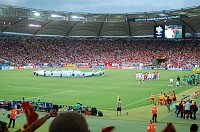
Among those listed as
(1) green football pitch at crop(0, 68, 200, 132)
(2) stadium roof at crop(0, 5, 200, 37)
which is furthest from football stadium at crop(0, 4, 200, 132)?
(1) green football pitch at crop(0, 68, 200, 132)

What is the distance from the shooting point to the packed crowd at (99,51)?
3442 inches

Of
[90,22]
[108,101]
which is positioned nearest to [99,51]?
[90,22]

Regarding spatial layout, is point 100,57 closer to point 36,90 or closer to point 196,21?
point 196,21

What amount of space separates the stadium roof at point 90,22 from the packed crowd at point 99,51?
4870 mm

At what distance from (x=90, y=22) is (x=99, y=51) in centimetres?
1035

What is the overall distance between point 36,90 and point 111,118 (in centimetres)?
1700

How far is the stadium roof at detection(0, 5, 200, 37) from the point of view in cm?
8131

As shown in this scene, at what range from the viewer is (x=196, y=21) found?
82875 mm

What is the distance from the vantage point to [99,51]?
98.5 meters

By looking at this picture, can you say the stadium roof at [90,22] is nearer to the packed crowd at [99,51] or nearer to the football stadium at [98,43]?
the football stadium at [98,43]

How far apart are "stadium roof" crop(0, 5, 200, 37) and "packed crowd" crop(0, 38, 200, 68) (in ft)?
16.0

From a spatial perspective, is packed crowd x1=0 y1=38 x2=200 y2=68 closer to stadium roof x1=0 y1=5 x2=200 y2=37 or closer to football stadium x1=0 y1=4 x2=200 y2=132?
football stadium x1=0 y1=4 x2=200 y2=132

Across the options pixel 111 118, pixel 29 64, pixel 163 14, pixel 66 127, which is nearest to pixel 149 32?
pixel 163 14

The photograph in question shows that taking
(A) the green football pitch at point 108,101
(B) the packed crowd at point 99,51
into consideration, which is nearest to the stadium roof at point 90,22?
(B) the packed crowd at point 99,51
